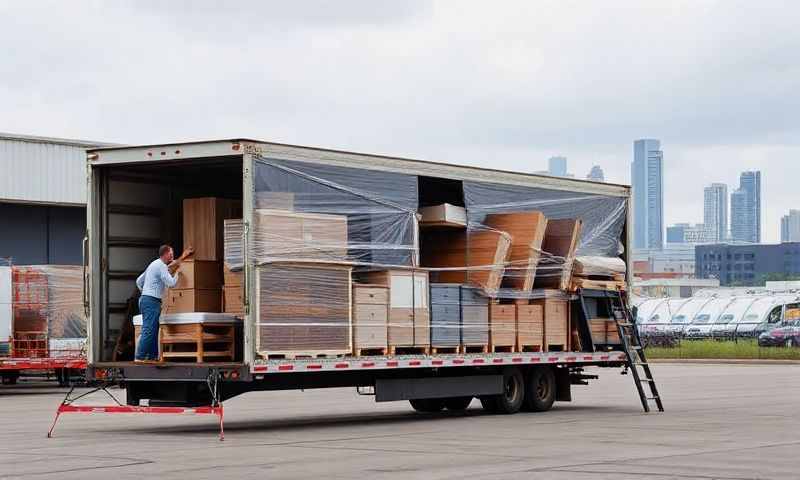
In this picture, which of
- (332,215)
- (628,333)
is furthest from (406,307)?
(628,333)

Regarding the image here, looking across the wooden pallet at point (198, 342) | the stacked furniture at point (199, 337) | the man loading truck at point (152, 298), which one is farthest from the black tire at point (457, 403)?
the man loading truck at point (152, 298)

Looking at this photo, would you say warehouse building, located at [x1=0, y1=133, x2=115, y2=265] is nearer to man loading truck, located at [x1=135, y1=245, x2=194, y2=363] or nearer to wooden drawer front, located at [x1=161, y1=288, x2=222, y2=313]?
wooden drawer front, located at [x1=161, y1=288, x2=222, y2=313]

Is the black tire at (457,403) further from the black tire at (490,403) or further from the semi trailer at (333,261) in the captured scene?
the black tire at (490,403)

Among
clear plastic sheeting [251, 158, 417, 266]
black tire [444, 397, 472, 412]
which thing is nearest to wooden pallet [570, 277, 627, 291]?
black tire [444, 397, 472, 412]

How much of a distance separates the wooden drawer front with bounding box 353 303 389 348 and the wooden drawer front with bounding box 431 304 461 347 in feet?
3.63

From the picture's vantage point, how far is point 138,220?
20969mm

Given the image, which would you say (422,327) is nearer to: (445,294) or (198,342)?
(445,294)

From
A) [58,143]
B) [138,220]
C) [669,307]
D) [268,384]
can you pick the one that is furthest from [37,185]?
[669,307]

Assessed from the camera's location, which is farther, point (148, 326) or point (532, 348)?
point (532, 348)

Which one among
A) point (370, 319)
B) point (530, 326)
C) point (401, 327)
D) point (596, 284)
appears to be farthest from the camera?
point (596, 284)

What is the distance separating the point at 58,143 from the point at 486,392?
2240 centimetres

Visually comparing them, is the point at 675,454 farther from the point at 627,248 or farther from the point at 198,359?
the point at 627,248

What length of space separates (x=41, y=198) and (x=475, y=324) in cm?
2137

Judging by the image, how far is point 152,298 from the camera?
19562 millimetres
